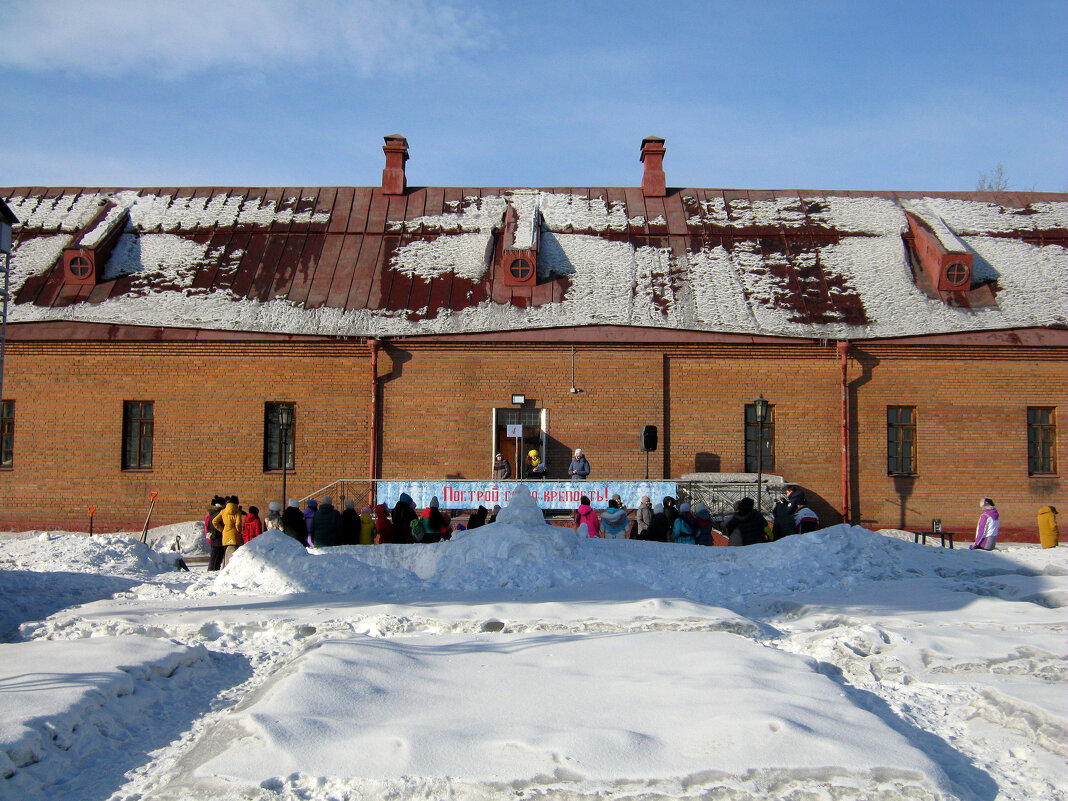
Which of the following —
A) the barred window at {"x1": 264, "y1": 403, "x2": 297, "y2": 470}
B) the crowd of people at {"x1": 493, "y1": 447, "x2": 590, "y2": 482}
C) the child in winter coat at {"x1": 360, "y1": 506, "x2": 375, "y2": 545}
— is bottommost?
the child in winter coat at {"x1": 360, "y1": 506, "x2": 375, "y2": 545}

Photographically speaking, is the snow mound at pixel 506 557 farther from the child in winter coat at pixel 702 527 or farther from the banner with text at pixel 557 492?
the banner with text at pixel 557 492

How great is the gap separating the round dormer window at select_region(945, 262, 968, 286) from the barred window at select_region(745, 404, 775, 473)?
545 cm

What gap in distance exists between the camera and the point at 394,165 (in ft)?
83.9

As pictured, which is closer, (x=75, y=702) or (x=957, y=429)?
(x=75, y=702)

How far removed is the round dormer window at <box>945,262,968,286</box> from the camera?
2145 cm

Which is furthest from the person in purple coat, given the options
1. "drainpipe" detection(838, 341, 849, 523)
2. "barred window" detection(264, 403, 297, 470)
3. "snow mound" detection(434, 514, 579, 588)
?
"barred window" detection(264, 403, 297, 470)

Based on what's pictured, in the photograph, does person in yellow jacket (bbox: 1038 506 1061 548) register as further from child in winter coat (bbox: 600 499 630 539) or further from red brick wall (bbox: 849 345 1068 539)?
child in winter coat (bbox: 600 499 630 539)

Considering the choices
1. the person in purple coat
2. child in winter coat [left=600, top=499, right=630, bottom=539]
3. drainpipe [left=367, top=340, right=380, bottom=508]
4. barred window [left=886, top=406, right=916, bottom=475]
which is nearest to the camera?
child in winter coat [left=600, top=499, right=630, bottom=539]

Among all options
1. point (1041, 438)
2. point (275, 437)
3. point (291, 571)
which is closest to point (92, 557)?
point (291, 571)

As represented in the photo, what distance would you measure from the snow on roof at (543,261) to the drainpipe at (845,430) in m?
0.39

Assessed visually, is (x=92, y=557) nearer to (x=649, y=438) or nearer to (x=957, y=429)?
(x=649, y=438)

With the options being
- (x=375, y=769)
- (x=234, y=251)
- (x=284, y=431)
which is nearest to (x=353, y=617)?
(x=375, y=769)

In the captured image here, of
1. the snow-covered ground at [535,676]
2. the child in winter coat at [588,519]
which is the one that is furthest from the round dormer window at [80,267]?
the child in winter coat at [588,519]

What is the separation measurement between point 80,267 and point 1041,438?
74.2 feet
